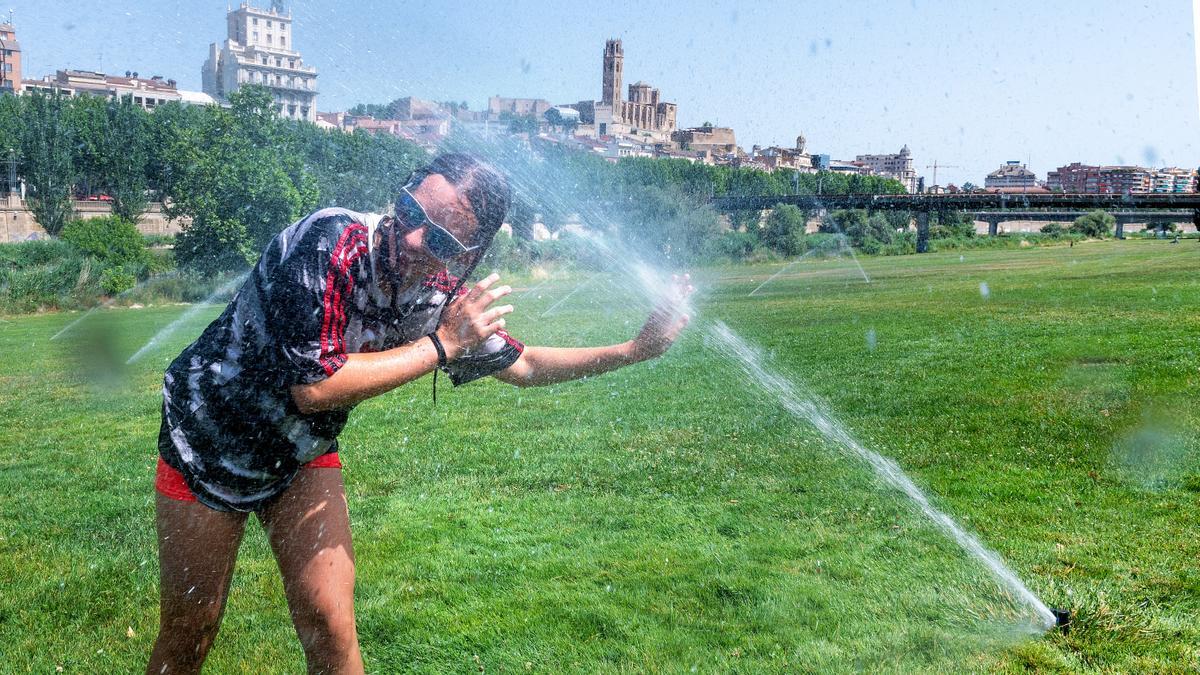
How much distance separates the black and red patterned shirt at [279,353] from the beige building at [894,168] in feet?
174

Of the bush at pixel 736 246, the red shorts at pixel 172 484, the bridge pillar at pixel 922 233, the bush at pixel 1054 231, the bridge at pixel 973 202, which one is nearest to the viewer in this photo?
the red shorts at pixel 172 484

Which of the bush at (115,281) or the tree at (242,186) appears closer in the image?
the tree at (242,186)

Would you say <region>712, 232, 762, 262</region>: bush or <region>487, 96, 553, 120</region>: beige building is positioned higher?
<region>487, 96, 553, 120</region>: beige building

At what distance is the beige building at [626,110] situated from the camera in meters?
12.2

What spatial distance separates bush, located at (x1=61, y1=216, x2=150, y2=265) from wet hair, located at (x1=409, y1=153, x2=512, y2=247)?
45.7 metres

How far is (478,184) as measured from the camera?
2994 millimetres

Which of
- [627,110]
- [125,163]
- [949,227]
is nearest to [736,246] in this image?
[949,227]

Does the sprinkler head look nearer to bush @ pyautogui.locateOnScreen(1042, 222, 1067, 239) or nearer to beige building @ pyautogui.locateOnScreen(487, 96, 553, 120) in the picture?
beige building @ pyautogui.locateOnScreen(487, 96, 553, 120)

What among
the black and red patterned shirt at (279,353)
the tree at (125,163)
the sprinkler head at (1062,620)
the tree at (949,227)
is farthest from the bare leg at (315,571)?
the tree at (949,227)

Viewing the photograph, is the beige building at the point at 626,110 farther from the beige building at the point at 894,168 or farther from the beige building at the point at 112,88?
the beige building at the point at 112,88

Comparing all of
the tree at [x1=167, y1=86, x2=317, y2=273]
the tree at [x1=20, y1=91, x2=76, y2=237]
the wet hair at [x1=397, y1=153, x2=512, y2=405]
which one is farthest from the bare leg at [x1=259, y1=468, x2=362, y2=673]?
the tree at [x1=20, y1=91, x2=76, y2=237]

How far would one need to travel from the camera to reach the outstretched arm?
3.96 m

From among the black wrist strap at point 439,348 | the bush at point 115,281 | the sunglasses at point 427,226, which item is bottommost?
the bush at point 115,281

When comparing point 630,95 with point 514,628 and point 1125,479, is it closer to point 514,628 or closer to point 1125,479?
point 1125,479
